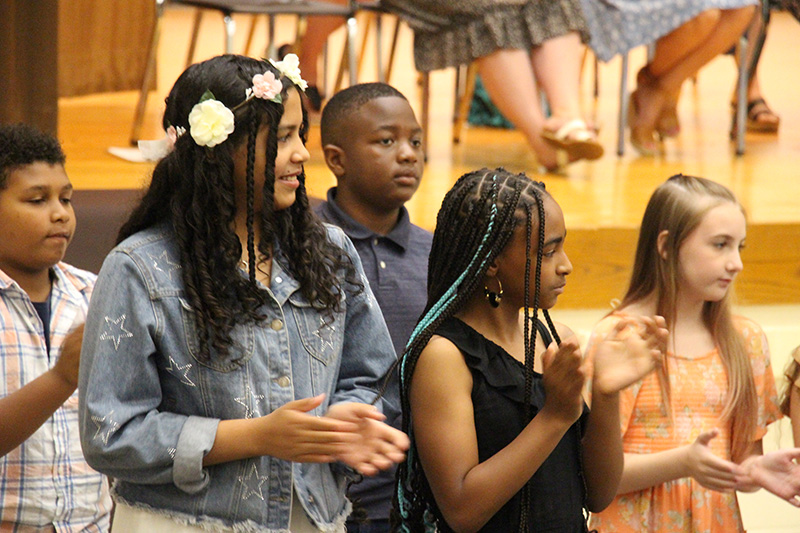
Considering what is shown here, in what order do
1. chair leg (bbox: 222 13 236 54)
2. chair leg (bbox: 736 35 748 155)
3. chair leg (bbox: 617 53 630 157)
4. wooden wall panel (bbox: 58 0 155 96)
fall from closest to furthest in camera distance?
1. chair leg (bbox: 222 13 236 54)
2. chair leg (bbox: 617 53 630 157)
3. chair leg (bbox: 736 35 748 155)
4. wooden wall panel (bbox: 58 0 155 96)

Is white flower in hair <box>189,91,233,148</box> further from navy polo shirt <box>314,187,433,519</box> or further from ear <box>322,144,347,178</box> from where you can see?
ear <box>322,144,347,178</box>

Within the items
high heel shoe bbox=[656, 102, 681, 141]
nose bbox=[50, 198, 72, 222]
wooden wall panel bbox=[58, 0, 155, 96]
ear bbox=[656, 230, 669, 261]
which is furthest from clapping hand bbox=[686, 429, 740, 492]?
wooden wall panel bbox=[58, 0, 155, 96]

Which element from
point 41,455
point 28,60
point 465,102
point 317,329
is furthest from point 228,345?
point 465,102

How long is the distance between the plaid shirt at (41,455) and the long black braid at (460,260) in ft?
2.19

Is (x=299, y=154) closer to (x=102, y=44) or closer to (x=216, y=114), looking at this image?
(x=216, y=114)

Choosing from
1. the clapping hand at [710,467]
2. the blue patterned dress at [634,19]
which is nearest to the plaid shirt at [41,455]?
the clapping hand at [710,467]

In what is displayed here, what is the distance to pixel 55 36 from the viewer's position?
3143 millimetres

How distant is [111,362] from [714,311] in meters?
1.25

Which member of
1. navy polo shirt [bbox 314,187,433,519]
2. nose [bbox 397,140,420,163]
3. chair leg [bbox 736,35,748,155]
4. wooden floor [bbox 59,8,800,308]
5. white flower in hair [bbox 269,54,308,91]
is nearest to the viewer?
white flower in hair [bbox 269,54,308,91]

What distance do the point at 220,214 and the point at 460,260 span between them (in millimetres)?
369

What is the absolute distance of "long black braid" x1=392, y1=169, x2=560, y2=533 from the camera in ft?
5.11

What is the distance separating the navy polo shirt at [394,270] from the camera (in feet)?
6.86

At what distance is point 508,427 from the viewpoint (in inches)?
60.3

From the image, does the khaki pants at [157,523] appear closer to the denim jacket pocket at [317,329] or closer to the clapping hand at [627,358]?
the denim jacket pocket at [317,329]
